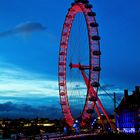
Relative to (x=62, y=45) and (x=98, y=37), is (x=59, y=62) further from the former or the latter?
(x=98, y=37)

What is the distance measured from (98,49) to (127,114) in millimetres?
31065

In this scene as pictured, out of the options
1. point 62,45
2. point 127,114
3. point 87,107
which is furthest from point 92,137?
point 127,114

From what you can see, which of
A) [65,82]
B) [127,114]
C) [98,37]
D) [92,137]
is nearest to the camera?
[92,137]

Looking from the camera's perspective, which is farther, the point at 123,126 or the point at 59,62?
the point at 123,126

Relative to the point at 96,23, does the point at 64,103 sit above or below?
below

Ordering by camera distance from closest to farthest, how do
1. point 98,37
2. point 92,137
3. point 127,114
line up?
point 92,137
point 98,37
point 127,114

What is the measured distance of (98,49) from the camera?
58.1m

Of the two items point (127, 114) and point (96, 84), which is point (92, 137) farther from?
point (127, 114)

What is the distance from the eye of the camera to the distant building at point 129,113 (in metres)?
82.7

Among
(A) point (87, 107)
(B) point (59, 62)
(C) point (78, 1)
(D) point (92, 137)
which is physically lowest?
(D) point (92, 137)

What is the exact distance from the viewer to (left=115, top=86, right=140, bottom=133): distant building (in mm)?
82725

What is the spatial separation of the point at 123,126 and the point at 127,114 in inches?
87.9

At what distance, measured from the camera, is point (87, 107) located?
59.1 meters

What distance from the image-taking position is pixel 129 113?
85812 mm
